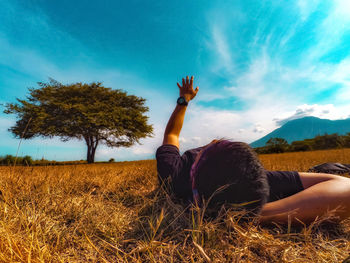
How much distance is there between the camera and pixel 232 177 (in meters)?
1.34

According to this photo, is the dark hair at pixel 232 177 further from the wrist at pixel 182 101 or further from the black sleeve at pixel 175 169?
the wrist at pixel 182 101

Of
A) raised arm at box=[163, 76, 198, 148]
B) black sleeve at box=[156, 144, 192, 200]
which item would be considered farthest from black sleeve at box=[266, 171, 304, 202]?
raised arm at box=[163, 76, 198, 148]

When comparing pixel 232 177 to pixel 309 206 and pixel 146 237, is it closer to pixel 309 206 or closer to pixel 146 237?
pixel 309 206

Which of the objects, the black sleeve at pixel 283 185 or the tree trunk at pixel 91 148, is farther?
the tree trunk at pixel 91 148

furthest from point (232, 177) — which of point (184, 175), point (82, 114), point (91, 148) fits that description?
point (91, 148)

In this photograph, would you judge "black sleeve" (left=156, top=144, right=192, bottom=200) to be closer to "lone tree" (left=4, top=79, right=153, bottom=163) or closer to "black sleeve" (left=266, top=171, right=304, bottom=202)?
"black sleeve" (left=266, top=171, right=304, bottom=202)

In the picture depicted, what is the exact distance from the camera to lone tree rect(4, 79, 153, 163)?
1839 cm

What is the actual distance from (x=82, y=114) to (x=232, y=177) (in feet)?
68.6

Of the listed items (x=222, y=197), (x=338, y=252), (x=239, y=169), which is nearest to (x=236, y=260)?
(x=222, y=197)

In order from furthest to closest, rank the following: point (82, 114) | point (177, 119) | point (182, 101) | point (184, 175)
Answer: point (82, 114) → point (182, 101) → point (177, 119) → point (184, 175)

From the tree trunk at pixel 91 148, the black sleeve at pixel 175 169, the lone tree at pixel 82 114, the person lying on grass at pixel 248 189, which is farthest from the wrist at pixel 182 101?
the tree trunk at pixel 91 148

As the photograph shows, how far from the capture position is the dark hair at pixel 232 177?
133 cm

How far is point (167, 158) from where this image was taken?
1.75 meters

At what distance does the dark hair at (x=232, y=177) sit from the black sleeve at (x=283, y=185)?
1.61 feet
